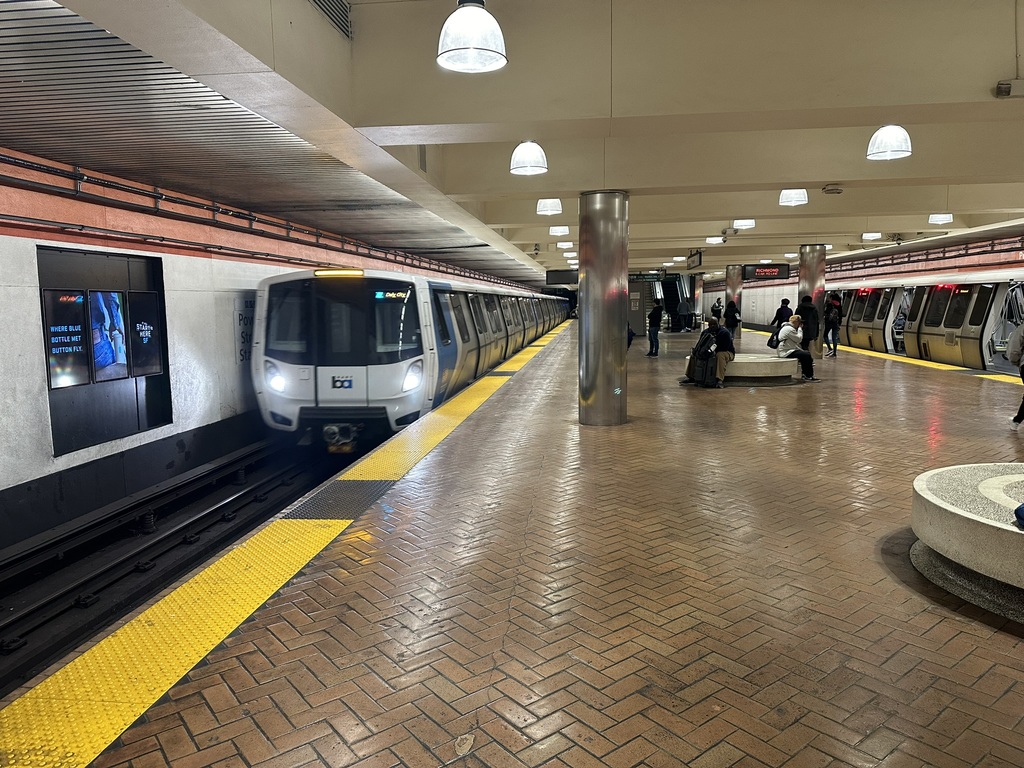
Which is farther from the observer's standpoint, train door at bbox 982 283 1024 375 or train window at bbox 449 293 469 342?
train door at bbox 982 283 1024 375

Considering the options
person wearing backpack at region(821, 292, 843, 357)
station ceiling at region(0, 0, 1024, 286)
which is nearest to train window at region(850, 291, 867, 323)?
person wearing backpack at region(821, 292, 843, 357)

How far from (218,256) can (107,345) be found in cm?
302

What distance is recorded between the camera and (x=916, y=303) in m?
20.1

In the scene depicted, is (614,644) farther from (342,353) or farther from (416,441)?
(342,353)

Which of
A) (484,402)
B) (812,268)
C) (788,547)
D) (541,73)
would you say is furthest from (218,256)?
(812,268)

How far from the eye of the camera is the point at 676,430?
9.04m

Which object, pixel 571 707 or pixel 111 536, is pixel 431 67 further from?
pixel 111 536

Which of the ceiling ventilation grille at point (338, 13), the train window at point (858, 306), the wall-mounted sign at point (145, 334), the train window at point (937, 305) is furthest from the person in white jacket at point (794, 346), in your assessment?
the train window at point (858, 306)

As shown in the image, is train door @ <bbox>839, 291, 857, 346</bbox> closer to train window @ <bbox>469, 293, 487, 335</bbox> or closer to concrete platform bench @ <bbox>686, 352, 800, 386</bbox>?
concrete platform bench @ <bbox>686, 352, 800, 386</bbox>

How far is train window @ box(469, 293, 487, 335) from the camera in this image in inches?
606

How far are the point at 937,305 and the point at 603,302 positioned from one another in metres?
14.2

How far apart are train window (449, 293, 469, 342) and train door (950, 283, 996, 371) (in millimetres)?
12253

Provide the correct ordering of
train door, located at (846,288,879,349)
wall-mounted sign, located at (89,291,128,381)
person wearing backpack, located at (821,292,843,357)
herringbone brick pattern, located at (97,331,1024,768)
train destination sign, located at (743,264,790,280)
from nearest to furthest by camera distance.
→ herringbone brick pattern, located at (97,331,1024,768)
wall-mounted sign, located at (89,291,128,381)
person wearing backpack, located at (821,292,843,357)
train door, located at (846,288,879,349)
train destination sign, located at (743,264,790,280)

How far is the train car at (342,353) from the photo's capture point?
31.6 feet
